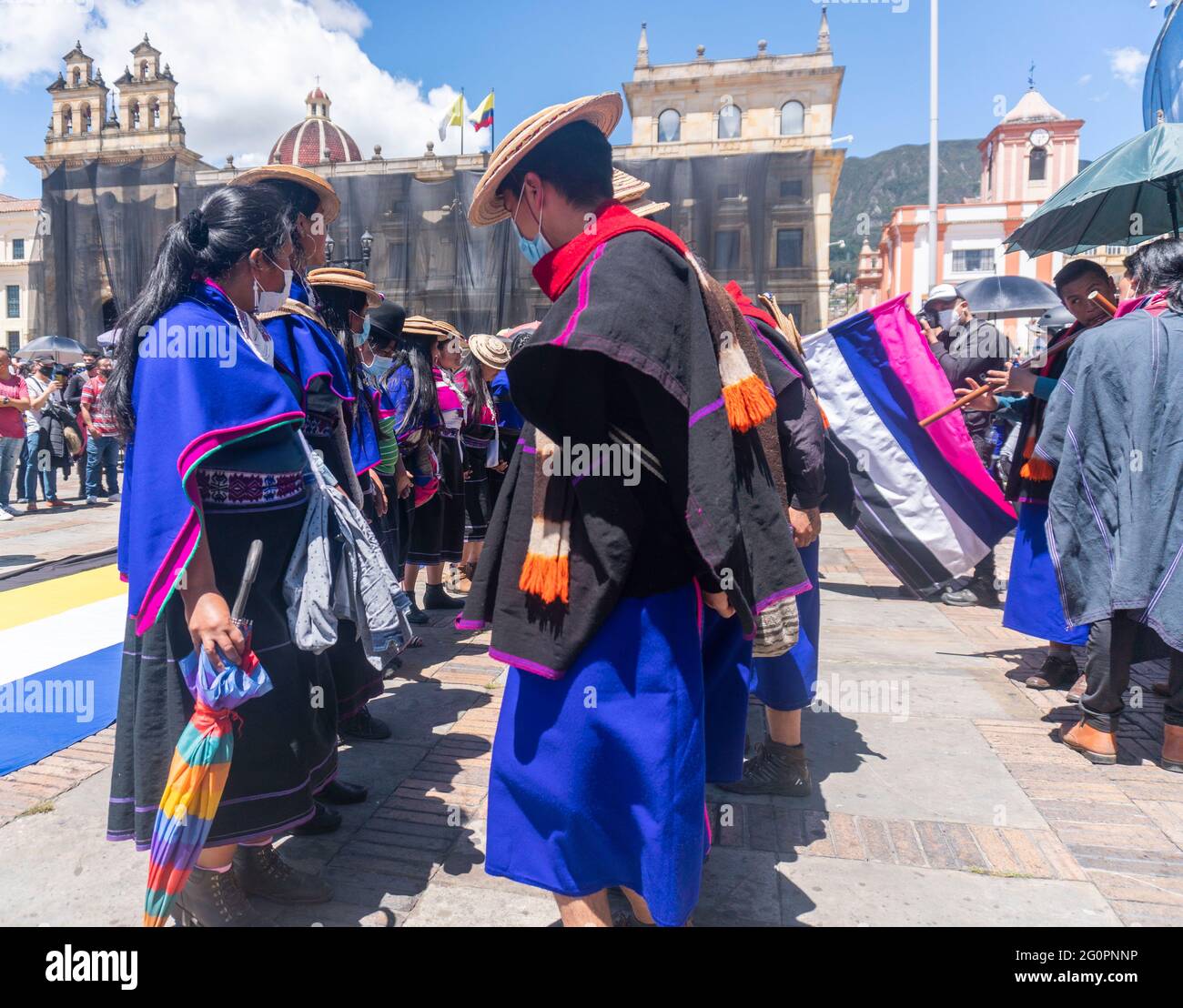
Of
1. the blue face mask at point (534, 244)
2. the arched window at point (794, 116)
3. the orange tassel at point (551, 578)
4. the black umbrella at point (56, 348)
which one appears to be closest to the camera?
the orange tassel at point (551, 578)

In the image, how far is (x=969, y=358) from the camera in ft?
19.0

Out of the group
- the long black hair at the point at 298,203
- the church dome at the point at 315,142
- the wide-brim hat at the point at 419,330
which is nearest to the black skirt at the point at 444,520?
the wide-brim hat at the point at 419,330

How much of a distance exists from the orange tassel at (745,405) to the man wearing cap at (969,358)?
13.6ft

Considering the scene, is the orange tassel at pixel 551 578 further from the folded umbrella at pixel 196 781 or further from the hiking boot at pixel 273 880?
the hiking boot at pixel 273 880

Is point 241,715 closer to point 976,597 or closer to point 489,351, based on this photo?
point 489,351

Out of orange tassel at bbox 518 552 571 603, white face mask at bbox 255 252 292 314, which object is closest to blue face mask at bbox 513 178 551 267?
orange tassel at bbox 518 552 571 603

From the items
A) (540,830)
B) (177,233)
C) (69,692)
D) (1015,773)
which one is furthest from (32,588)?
(1015,773)

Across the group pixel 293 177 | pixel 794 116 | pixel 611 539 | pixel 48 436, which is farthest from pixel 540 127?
pixel 794 116

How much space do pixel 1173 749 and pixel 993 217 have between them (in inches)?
1859

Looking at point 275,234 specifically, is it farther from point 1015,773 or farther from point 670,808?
point 1015,773

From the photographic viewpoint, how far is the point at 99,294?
32688 millimetres

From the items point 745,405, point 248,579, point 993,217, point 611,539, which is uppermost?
point 993,217

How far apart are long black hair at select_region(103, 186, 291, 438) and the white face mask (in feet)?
0.28

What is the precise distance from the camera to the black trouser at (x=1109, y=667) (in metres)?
3.38
